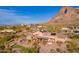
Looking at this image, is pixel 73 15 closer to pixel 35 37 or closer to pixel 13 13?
pixel 35 37

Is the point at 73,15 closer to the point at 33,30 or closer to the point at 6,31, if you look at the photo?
the point at 33,30

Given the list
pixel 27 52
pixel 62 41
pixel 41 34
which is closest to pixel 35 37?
pixel 41 34
